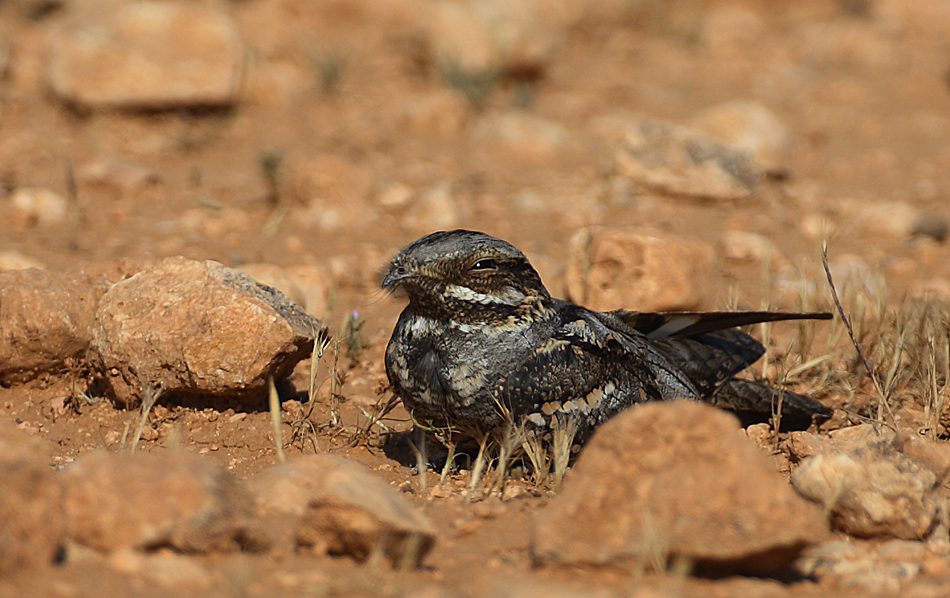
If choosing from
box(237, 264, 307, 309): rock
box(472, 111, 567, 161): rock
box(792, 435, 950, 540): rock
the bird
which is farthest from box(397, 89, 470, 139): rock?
box(792, 435, 950, 540): rock

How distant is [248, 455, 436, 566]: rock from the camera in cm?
242

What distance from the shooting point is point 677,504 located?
8.00ft

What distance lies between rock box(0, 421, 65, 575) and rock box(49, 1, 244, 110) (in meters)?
6.22

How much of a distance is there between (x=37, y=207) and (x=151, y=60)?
6.61 ft

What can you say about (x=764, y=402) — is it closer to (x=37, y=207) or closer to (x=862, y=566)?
(x=862, y=566)

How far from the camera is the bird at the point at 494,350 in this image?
3.47 m

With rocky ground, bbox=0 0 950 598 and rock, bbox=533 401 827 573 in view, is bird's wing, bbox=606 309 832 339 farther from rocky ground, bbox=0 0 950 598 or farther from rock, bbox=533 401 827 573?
rock, bbox=533 401 827 573

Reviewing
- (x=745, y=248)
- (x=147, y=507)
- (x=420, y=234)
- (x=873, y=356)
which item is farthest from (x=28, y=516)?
(x=745, y=248)

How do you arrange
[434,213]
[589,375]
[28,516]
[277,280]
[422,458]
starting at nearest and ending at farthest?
[28,516] → [422,458] → [589,375] → [277,280] → [434,213]

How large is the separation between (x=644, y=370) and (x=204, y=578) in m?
2.12

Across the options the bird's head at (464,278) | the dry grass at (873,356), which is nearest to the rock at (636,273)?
the dry grass at (873,356)

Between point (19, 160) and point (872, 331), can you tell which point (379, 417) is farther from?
point (19, 160)

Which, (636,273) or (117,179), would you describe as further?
(117,179)

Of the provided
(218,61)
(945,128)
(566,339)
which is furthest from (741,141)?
(566,339)
